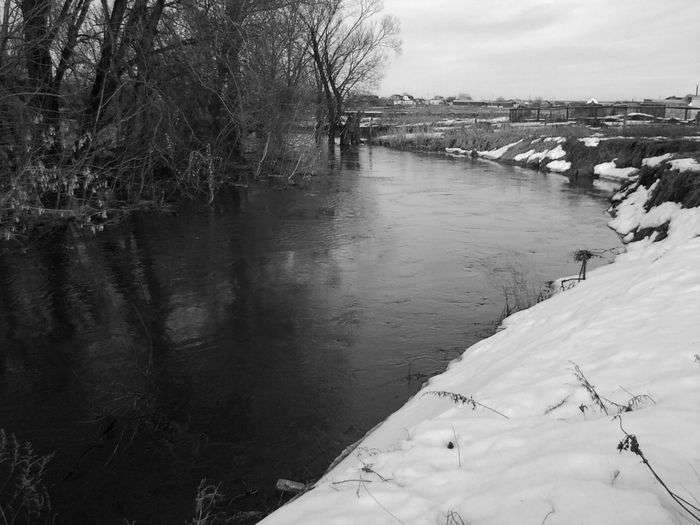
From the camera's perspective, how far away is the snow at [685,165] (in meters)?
11.6

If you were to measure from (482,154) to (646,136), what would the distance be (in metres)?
9.43

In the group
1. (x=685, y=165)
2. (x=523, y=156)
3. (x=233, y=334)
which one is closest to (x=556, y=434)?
A: (x=233, y=334)

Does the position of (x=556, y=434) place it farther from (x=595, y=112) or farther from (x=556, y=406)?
(x=595, y=112)

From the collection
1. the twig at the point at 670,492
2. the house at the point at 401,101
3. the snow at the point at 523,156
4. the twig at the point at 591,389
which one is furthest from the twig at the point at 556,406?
the house at the point at 401,101

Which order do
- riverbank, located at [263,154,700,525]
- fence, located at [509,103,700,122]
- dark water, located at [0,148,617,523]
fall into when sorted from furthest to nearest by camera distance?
1. fence, located at [509,103,700,122]
2. dark water, located at [0,148,617,523]
3. riverbank, located at [263,154,700,525]

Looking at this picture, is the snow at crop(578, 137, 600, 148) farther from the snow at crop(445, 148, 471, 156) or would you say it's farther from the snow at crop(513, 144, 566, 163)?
the snow at crop(445, 148, 471, 156)

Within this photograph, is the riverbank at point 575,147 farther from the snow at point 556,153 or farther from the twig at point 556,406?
the twig at point 556,406

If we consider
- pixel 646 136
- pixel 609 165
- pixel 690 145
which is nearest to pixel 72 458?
pixel 690 145

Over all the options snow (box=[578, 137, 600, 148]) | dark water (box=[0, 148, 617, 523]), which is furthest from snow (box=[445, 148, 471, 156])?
dark water (box=[0, 148, 617, 523])

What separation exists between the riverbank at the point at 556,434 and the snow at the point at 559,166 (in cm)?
1800

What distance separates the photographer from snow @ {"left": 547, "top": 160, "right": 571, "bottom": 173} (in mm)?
22759

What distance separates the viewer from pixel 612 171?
800 inches

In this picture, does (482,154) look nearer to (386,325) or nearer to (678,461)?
(386,325)

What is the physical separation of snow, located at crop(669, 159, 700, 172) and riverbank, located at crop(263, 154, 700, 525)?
7.01 meters
